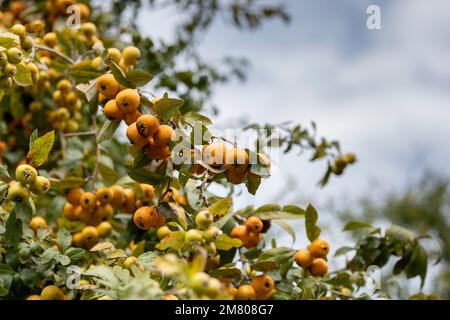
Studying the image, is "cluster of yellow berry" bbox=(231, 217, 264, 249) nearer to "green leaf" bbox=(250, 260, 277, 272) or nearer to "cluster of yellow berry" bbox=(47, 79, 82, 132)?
"green leaf" bbox=(250, 260, 277, 272)

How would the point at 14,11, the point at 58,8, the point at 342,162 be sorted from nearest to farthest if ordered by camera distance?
the point at 342,162
the point at 58,8
the point at 14,11

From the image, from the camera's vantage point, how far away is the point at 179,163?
53.4 inches

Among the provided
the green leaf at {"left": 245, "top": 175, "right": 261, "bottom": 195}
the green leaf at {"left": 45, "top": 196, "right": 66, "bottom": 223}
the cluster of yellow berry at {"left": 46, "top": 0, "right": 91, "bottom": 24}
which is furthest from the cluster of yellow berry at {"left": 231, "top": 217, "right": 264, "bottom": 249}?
the cluster of yellow berry at {"left": 46, "top": 0, "right": 91, "bottom": 24}

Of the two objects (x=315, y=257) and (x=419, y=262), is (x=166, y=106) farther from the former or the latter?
(x=419, y=262)

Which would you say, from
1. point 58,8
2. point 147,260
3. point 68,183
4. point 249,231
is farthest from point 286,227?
point 58,8

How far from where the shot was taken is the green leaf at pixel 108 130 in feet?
5.05

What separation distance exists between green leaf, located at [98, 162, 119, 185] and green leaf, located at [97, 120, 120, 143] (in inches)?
13.5

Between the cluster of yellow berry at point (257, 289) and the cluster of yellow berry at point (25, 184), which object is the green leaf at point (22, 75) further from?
the cluster of yellow berry at point (257, 289)

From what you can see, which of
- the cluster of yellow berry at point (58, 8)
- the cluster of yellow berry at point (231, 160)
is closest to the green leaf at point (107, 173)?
the cluster of yellow berry at point (231, 160)

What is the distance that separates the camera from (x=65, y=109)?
7.66ft

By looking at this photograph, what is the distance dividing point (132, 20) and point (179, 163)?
1805 mm

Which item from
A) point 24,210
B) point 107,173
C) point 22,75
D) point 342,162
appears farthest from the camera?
point 342,162

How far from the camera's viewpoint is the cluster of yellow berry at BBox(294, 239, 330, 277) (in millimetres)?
1642

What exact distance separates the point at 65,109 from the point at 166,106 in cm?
109
